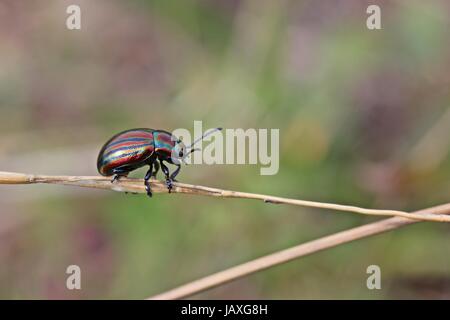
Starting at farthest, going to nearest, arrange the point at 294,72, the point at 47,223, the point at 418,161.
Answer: the point at 294,72, the point at 47,223, the point at 418,161

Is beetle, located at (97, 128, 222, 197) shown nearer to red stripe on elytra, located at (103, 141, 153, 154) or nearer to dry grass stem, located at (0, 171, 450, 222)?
red stripe on elytra, located at (103, 141, 153, 154)

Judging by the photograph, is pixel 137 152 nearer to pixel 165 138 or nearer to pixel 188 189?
pixel 165 138

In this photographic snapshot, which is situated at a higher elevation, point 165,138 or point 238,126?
→ point 238,126

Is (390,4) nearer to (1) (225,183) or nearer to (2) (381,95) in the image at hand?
(2) (381,95)

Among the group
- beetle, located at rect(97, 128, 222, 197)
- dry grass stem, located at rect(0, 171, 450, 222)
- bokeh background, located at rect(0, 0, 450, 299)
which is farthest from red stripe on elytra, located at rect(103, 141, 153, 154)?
bokeh background, located at rect(0, 0, 450, 299)

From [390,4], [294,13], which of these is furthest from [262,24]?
[390,4]

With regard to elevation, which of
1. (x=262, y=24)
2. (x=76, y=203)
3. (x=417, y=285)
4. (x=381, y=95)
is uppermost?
(x=262, y=24)

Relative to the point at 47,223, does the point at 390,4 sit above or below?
above

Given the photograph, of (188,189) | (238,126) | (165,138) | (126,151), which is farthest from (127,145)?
Result: (238,126)
